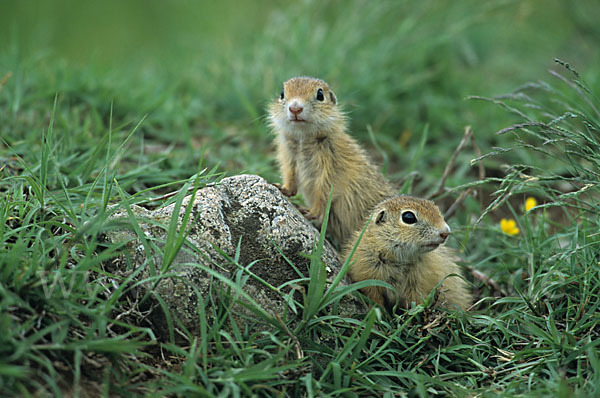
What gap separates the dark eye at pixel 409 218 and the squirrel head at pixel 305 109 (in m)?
1.06

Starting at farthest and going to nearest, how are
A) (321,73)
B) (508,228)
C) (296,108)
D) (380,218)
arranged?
(321,73) < (508,228) < (296,108) < (380,218)

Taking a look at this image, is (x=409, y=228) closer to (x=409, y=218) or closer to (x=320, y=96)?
(x=409, y=218)

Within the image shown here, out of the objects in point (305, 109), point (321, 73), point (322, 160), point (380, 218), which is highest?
point (321, 73)

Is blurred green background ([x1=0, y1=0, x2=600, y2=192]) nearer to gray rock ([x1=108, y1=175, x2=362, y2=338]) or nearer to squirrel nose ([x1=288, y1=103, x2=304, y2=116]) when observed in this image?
squirrel nose ([x1=288, y1=103, x2=304, y2=116])

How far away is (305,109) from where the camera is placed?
4375 millimetres

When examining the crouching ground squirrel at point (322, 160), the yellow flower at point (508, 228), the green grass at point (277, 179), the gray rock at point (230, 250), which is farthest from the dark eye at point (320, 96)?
the yellow flower at point (508, 228)

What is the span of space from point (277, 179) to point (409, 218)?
1.85 metres

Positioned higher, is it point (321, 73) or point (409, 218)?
point (321, 73)

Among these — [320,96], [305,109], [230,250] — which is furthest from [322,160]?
[230,250]

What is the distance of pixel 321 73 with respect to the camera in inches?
270

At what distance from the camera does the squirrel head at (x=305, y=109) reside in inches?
172

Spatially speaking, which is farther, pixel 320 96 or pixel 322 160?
pixel 320 96

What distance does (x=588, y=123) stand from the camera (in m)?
3.57

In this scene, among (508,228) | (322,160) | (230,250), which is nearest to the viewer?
(230,250)
